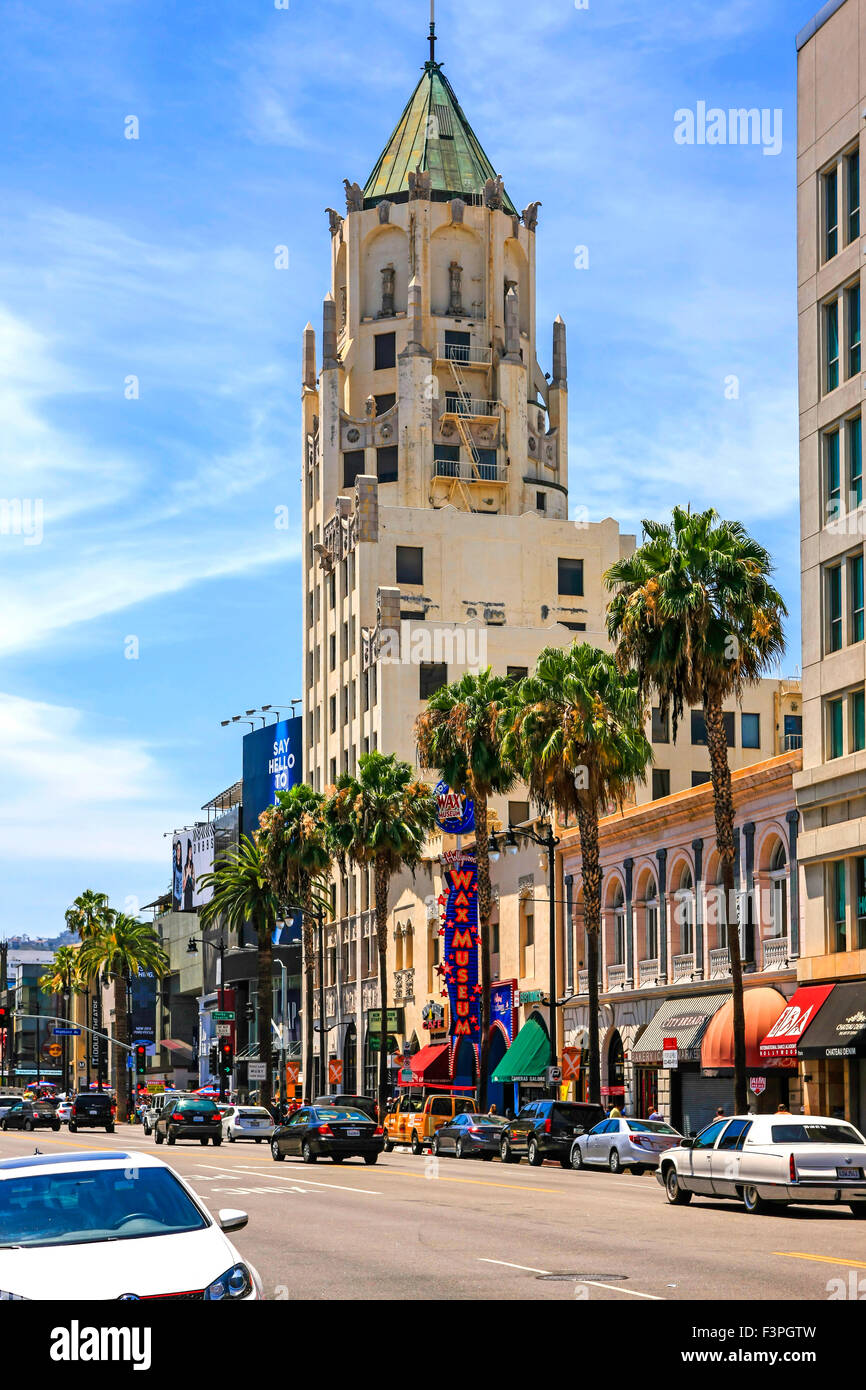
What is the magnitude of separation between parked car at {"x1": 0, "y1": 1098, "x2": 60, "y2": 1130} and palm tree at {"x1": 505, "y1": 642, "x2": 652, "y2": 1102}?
123ft

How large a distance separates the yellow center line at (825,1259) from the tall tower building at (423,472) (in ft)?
238

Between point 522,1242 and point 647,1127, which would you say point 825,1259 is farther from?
point 647,1127

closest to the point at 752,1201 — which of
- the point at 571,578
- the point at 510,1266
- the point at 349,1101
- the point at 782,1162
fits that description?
the point at 782,1162

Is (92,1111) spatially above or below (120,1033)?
below

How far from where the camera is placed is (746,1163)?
1015 inches

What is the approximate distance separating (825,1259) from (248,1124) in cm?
4925

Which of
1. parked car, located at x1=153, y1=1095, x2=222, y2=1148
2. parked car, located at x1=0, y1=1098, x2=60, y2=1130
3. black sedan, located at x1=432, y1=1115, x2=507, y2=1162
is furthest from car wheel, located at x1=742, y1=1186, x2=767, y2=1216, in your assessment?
parked car, located at x1=0, y1=1098, x2=60, y2=1130

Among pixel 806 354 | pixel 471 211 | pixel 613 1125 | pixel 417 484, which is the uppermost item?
pixel 471 211

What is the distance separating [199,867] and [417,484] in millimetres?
47188

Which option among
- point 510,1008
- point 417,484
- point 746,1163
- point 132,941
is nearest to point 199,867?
point 132,941

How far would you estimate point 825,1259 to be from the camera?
18.0 meters

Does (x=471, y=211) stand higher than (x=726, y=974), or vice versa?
(x=471, y=211)

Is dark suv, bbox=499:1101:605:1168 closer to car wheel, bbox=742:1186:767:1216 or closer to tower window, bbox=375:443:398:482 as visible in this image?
car wheel, bbox=742:1186:767:1216
